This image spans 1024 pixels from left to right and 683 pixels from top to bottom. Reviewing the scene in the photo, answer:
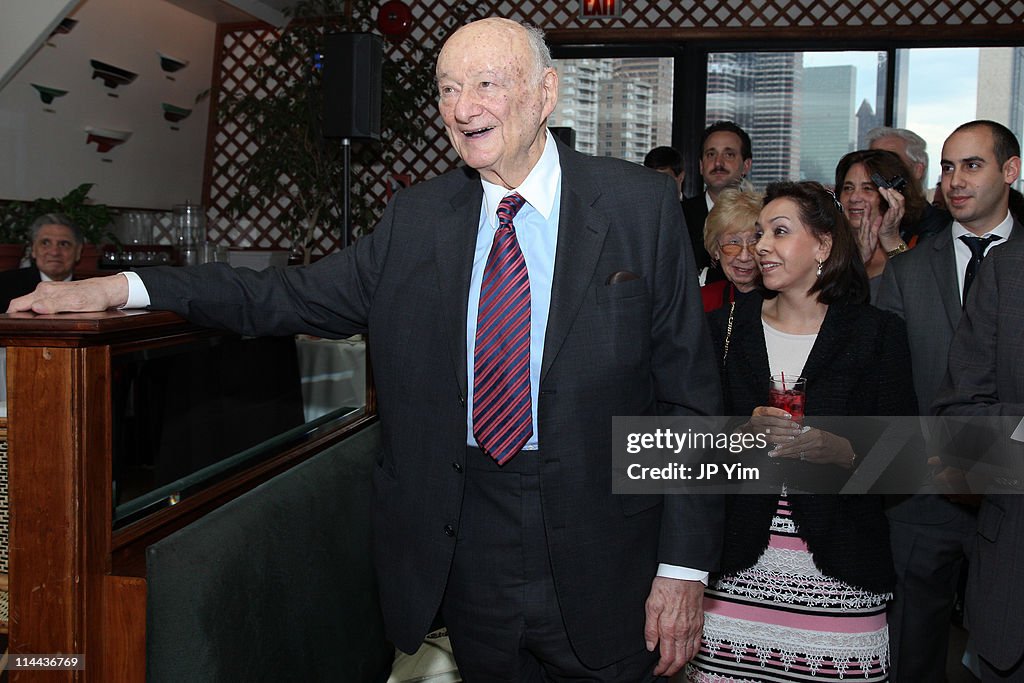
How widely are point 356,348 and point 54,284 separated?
1.03 meters

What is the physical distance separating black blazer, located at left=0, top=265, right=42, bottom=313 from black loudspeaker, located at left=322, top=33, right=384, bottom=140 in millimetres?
1152

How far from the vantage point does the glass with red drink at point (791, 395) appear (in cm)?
135

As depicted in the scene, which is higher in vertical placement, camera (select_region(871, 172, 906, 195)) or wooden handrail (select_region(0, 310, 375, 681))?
camera (select_region(871, 172, 906, 195))

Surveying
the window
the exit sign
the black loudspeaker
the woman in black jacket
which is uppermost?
the exit sign

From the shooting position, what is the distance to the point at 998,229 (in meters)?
1.92

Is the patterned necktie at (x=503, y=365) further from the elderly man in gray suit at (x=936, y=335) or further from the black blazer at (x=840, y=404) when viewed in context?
the elderly man in gray suit at (x=936, y=335)

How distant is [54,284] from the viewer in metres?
1.08

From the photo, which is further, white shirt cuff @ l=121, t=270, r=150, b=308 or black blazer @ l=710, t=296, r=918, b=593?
black blazer @ l=710, t=296, r=918, b=593

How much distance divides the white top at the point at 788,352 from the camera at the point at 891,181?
0.72 metres

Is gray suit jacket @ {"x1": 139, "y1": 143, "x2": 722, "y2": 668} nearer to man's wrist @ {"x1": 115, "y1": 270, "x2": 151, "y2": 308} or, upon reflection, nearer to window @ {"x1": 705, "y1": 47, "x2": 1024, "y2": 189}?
man's wrist @ {"x1": 115, "y1": 270, "x2": 151, "y2": 308}

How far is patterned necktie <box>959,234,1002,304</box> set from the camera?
71.9 inches

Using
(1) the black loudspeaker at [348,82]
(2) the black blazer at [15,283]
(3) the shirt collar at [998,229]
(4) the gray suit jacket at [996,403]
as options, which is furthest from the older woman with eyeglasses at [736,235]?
(2) the black blazer at [15,283]

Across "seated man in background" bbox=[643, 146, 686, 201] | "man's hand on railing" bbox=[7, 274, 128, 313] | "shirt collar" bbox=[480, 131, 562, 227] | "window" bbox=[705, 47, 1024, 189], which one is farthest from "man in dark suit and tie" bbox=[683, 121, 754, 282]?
"man's hand on railing" bbox=[7, 274, 128, 313]

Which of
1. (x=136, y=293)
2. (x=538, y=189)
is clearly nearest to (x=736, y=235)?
(x=538, y=189)
